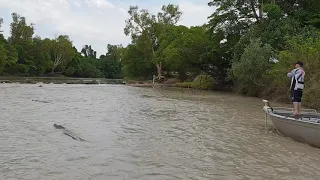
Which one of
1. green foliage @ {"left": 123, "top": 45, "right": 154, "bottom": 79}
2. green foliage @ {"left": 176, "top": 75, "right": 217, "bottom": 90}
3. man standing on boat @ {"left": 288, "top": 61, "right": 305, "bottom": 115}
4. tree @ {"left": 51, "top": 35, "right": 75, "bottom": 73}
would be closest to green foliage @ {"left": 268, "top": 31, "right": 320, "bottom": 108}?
man standing on boat @ {"left": 288, "top": 61, "right": 305, "bottom": 115}

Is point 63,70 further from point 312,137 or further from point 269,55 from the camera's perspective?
point 312,137

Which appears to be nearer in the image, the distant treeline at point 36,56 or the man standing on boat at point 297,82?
the man standing on boat at point 297,82

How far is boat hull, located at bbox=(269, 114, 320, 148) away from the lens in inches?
393

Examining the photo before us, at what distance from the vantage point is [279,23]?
3272cm

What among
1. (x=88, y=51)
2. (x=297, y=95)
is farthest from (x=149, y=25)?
(x=88, y=51)

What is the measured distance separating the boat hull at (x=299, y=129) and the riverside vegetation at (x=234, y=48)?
9644 millimetres

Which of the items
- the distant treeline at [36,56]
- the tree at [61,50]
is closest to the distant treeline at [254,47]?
the distant treeline at [36,56]

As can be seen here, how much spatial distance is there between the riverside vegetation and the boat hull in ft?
31.6

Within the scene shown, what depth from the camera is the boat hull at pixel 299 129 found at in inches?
393

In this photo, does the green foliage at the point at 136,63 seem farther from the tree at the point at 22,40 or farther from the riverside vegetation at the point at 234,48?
the tree at the point at 22,40

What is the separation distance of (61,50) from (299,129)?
97.9m

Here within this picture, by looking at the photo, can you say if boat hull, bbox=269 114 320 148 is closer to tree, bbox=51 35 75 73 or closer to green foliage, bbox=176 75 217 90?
green foliage, bbox=176 75 217 90

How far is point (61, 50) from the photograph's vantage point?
335 feet

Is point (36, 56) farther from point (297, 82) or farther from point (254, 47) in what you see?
point (297, 82)
